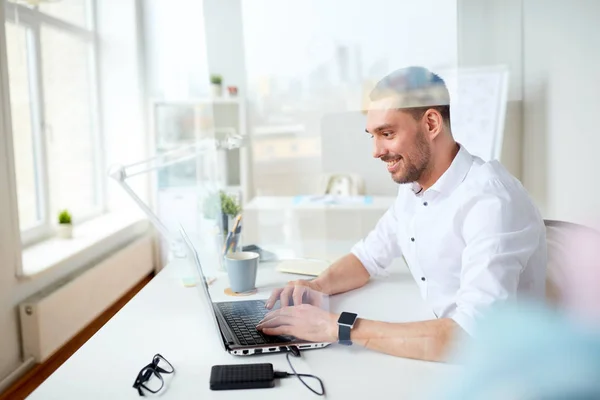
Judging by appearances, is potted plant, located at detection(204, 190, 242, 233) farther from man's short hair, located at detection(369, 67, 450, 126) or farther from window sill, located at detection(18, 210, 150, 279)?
window sill, located at detection(18, 210, 150, 279)

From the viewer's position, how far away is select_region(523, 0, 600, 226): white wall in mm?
639

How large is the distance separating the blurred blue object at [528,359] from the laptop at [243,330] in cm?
26

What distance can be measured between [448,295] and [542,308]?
0.20 meters

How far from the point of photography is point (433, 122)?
75 centimetres

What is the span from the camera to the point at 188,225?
139 centimetres

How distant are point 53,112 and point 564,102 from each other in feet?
8.68

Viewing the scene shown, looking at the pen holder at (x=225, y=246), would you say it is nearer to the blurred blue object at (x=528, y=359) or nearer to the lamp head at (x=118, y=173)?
the lamp head at (x=118, y=173)

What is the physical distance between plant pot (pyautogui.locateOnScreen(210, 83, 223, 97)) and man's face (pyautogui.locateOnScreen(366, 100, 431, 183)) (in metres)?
0.43

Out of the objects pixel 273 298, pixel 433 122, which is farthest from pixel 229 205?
pixel 433 122

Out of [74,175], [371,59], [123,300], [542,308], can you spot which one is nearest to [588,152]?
[542,308]

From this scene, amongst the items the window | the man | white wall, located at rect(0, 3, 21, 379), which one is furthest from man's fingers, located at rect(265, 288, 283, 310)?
the window

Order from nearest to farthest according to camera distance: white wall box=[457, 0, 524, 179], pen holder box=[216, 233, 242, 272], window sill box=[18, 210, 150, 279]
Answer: white wall box=[457, 0, 524, 179] < pen holder box=[216, 233, 242, 272] < window sill box=[18, 210, 150, 279]

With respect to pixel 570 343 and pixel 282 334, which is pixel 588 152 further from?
pixel 282 334

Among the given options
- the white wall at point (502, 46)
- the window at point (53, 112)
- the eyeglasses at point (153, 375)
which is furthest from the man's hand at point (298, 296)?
the window at point (53, 112)
